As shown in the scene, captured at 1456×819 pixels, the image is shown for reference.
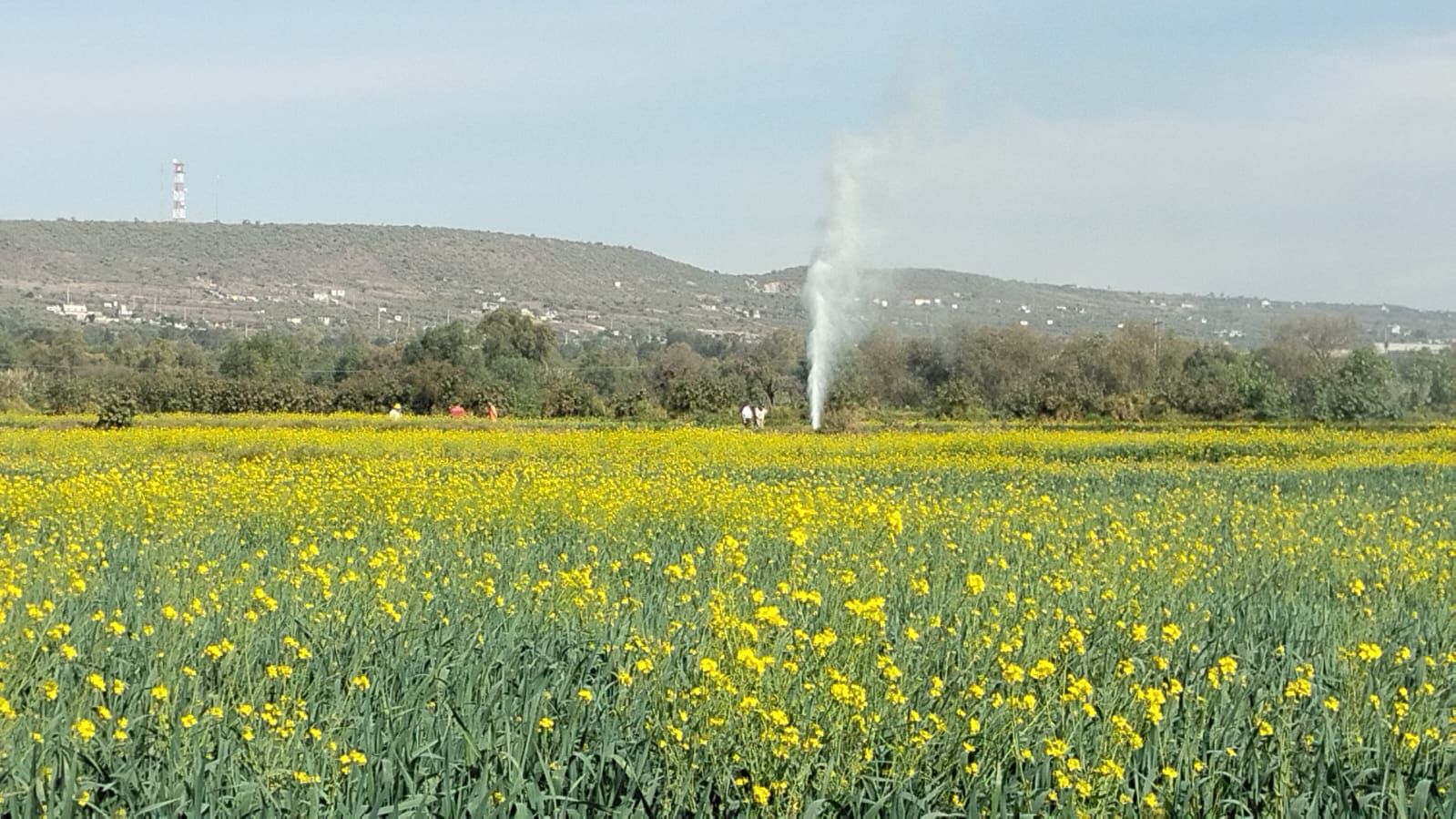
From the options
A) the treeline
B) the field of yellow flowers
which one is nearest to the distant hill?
the treeline

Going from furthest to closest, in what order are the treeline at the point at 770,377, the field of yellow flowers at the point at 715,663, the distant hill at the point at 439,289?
the distant hill at the point at 439,289 → the treeline at the point at 770,377 → the field of yellow flowers at the point at 715,663

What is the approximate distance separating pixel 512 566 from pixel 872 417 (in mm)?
32427

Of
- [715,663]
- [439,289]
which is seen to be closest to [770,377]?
[715,663]

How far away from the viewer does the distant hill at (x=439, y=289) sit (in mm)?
129625

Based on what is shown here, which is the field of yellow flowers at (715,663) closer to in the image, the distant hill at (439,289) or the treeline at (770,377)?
the treeline at (770,377)

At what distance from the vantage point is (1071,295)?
176m

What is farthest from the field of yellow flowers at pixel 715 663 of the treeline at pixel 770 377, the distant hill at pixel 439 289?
the distant hill at pixel 439 289

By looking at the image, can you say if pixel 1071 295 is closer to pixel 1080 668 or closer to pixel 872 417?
pixel 872 417

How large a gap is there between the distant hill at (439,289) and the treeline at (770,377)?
128 ft

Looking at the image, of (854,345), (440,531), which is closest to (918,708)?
(440,531)

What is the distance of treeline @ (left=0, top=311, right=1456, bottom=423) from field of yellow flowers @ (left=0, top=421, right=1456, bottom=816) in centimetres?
2323

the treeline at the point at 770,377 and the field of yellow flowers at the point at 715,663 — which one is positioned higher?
the field of yellow flowers at the point at 715,663

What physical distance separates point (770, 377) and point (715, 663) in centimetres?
5035

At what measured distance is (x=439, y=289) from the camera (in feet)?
490
